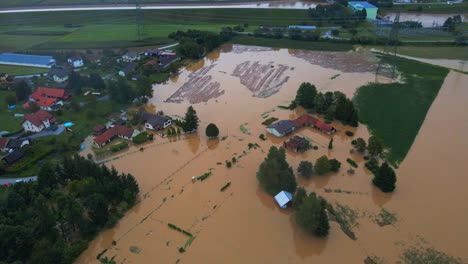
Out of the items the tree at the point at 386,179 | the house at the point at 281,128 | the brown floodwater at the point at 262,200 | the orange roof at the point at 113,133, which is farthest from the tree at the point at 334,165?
the orange roof at the point at 113,133

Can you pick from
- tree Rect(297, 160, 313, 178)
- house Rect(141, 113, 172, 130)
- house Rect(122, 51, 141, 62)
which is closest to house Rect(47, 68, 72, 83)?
house Rect(122, 51, 141, 62)

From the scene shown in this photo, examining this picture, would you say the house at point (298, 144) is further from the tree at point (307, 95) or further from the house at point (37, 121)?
the house at point (37, 121)

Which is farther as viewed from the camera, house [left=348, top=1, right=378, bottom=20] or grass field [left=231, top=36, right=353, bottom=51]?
house [left=348, top=1, right=378, bottom=20]

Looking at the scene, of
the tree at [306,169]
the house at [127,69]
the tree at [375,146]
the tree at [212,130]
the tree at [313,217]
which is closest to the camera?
the tree at [313,217]

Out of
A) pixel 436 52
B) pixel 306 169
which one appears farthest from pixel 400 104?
pixel 436 52

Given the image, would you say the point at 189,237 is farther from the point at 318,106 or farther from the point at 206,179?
the point at 318,106

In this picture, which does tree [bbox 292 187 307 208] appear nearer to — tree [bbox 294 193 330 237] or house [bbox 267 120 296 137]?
tree [bbox 294 193 330 237]

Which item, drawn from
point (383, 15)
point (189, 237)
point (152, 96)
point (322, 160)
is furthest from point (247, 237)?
point (383, 15)
